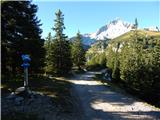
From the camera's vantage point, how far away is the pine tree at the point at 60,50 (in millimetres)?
63888

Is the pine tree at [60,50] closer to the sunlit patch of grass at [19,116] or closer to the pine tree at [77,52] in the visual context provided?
the pine tree at [77,52]

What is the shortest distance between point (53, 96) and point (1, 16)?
31.6 ft

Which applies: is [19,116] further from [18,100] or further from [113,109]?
[113,109]

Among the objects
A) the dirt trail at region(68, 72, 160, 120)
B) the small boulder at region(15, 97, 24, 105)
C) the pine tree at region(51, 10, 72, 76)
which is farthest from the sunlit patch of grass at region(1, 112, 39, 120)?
the pine tree at region(51, 10, 72, 76)

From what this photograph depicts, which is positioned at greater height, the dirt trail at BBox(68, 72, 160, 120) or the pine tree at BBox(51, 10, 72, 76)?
the pine tree at BBox(51, 10, 72, 76)

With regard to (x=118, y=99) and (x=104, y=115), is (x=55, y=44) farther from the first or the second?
(x=104, y=115)

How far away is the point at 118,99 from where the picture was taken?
102 ft

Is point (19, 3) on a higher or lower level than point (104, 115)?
higher

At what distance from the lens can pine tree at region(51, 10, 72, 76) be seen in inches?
2515

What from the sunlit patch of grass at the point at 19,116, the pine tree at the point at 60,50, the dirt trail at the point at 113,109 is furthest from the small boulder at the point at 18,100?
the pine tree at the point at 60,50

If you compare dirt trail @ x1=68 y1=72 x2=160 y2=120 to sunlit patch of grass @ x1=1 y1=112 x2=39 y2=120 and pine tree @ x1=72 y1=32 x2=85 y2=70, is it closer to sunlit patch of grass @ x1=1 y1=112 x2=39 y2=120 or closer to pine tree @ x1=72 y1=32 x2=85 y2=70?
sunlit patch of grass @ x1=1 y1=112 x2=39 y2=120

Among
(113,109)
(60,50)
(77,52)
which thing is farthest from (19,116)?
(77,52)

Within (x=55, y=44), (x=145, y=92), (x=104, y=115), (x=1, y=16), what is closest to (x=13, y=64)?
(x=1, y=16)

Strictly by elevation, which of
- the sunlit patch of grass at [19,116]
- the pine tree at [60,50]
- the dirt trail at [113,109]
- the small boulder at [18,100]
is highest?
the pine tree at [60,50]
